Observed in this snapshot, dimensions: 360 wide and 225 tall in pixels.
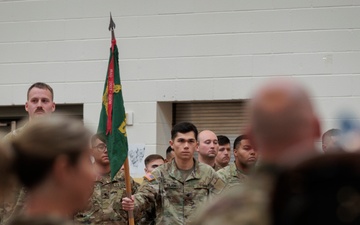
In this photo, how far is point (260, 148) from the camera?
8.33 ft

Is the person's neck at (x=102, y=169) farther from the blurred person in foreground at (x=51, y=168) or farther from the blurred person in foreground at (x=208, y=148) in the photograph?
the blurred person in foreground at (x=51, y=168)

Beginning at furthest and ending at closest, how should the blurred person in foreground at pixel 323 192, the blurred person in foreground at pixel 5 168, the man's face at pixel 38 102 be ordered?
the man's face at pixel 38 102, the blurred person in foreground at pixel 5 168, the blurred person in foreground at pixel 323 192

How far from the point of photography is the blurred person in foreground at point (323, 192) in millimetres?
2203

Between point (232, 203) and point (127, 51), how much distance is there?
32.3 ft

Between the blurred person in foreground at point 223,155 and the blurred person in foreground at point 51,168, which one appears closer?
the blurred person in foreground at point 51,168

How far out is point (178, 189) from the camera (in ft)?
28.5

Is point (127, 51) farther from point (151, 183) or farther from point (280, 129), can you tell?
point (280, 129)

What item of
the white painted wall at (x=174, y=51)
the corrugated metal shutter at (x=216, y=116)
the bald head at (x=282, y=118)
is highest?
the white painted wall at (x=174, y=51)

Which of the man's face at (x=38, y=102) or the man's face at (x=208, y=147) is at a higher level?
the man's face at (x=38, y=102)

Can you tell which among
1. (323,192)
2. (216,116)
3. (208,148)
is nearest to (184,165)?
(208,148)

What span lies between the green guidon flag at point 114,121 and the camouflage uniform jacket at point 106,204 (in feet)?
1.42

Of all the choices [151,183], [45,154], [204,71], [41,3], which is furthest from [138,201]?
[45,154]

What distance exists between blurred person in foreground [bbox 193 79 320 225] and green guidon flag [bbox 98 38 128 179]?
6.06 meters

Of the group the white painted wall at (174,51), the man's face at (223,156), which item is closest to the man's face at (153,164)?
Answer: the man's face at (223,156)
